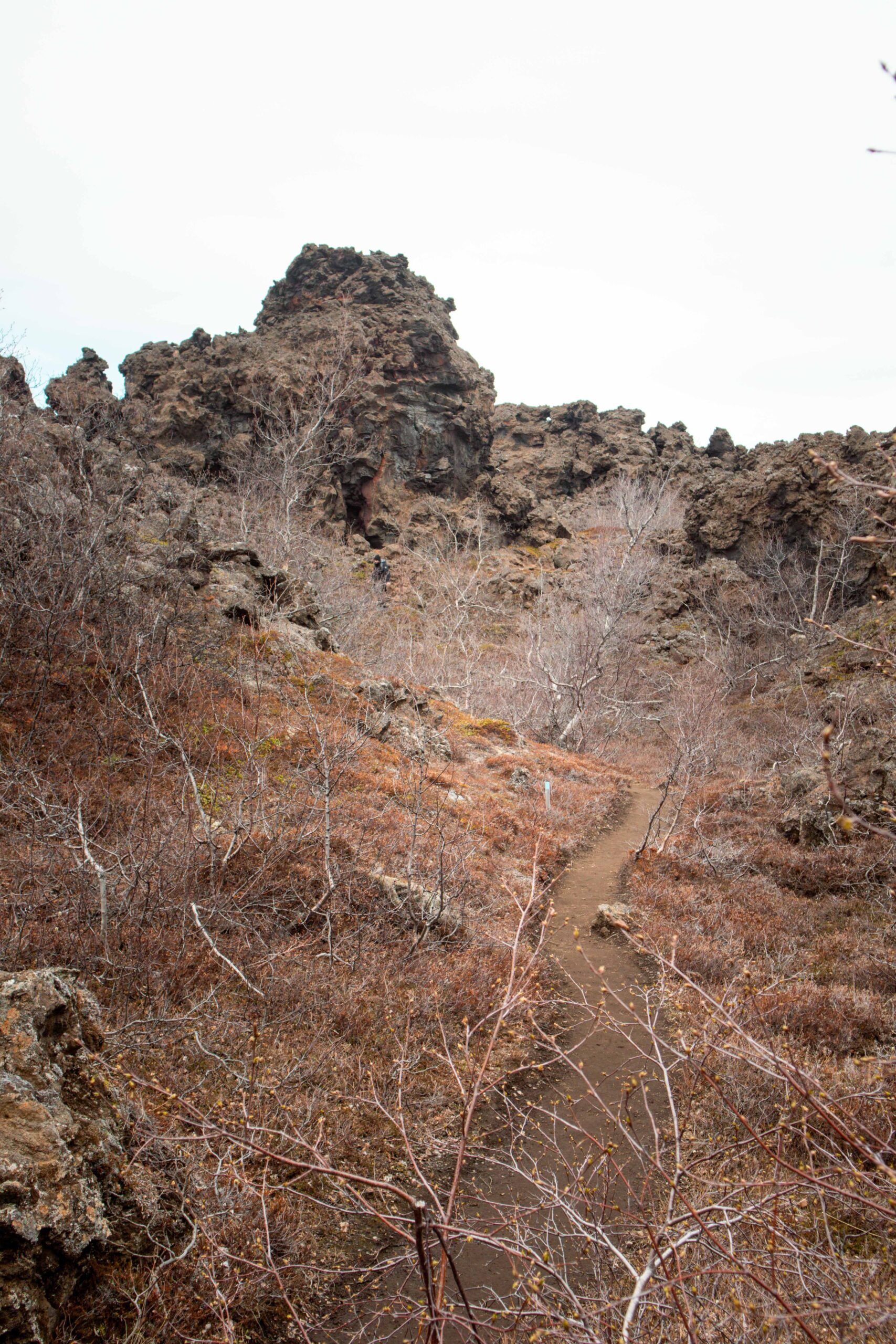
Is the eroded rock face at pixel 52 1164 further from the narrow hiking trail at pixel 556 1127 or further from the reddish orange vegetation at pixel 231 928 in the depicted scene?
the narrow hiking trail at pixel 556 1127

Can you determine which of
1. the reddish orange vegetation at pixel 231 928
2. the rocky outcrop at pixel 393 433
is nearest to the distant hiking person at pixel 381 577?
the rocky outcrop at pixel 393 433

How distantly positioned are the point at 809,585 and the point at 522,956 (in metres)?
26.4

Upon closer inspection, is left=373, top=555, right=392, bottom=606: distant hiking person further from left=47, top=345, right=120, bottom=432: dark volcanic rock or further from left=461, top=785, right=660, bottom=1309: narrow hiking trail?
left=461, top=785, right=660, bottom=1309: narrow hiking trail

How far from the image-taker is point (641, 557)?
72.2ft

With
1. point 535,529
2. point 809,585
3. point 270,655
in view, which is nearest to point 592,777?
point 270,655

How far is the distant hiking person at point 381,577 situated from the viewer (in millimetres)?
27938

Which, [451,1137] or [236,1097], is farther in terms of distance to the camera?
[451,1137]

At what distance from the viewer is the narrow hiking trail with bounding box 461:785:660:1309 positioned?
110 inches

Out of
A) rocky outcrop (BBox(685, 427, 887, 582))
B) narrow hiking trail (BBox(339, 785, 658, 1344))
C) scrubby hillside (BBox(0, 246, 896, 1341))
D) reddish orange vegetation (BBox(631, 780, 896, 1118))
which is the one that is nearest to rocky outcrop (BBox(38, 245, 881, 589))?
rocky outcrop (BBox(685, 427, 887, 582))

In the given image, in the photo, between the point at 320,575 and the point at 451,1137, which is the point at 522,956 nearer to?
the point at 451,1137

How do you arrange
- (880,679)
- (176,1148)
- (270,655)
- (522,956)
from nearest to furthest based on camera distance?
(176,1148)
(522,956)
(270,655)
(880,679)

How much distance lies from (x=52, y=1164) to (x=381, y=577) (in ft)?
100.0

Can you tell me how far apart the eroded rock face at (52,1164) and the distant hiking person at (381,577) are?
25248 mm

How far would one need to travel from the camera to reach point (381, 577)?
1251 inches
